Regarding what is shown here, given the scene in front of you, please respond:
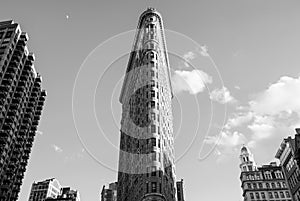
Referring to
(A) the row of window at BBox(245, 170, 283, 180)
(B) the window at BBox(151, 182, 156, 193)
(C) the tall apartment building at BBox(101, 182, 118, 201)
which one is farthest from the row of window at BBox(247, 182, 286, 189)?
(C) the tall apartment building at BBox(101, 182, 118, 201)

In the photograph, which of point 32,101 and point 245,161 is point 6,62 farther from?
point 245,161

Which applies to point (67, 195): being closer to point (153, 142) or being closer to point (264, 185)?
point (264, 185)

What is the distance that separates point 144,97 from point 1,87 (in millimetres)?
46419

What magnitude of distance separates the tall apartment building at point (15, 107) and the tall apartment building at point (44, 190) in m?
72.1

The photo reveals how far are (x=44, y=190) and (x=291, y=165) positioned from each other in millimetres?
145511

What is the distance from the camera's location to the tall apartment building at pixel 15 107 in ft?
287

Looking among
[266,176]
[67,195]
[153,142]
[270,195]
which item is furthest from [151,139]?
[67,195]

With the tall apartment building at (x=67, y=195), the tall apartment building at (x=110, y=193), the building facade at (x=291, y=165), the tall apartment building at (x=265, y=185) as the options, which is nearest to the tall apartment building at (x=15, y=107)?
the tall apartment building at (x=67, y=195)

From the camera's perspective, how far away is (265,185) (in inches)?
4887

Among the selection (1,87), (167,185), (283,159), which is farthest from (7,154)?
(283,159)

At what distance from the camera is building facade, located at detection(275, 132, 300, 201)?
228ft

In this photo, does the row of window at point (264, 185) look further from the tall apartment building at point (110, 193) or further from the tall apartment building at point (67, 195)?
the tall apartment building at point (67, 195)

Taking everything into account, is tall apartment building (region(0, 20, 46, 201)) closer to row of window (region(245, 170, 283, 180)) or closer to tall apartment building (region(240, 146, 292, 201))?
tall apartment building (region(240, 146, 292, 201))

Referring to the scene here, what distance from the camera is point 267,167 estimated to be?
132m
